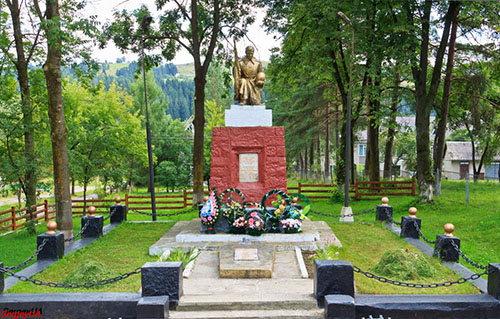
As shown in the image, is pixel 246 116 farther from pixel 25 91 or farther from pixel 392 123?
pixel 392 123

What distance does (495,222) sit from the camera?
1167 cm

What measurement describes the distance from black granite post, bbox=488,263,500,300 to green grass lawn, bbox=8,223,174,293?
546 centimetres

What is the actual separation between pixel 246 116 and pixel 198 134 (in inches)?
227

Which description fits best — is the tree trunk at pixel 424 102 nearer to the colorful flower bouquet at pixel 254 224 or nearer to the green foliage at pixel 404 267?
the colorful flower bouquet at pixel 254 224

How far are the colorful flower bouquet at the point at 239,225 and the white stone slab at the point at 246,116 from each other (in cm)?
286

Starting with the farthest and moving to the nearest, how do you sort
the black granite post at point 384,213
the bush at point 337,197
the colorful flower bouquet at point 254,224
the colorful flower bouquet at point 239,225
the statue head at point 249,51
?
1. the bush at point 337,197
2. the black granite post at point 384,213
3. the statue head at point 249,51
4. the colorful flower bouquet at point 239,225
5. the colorful flower bouquet at point 254,224

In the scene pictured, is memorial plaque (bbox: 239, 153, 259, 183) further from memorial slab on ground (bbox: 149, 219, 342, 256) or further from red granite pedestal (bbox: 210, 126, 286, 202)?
memorial slab on ground (bbox: 149, 219, 342, 256)

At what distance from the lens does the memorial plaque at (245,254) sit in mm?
7648

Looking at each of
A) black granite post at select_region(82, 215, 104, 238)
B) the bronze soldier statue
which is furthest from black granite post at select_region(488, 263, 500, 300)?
black granite post at select_region(82, 215, 104, 238)

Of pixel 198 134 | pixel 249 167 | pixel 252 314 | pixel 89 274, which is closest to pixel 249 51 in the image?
pixel 249 167

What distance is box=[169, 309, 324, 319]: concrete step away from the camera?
18.5 ft

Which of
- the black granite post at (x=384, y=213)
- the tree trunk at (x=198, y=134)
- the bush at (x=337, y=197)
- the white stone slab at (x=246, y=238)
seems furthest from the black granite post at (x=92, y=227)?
the bush at (x=337, y=197)

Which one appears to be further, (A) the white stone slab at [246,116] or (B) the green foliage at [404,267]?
(A) the white stone slab at [246,116]

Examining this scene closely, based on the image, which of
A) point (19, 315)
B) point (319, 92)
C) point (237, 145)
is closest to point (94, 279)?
point (19, 315)
